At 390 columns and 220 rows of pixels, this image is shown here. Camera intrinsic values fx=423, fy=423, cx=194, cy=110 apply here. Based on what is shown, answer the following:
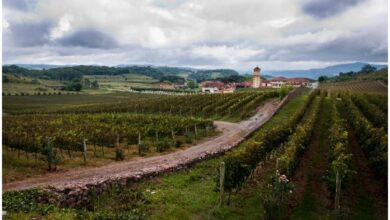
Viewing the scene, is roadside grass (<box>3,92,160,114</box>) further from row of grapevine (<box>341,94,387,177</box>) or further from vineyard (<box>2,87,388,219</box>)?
row of grapevine (<box>341,94,387,177</box>)

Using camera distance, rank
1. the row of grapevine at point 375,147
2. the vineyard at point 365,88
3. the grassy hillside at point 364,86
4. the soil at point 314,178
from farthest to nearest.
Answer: the grassy hillside at point 364,86 < the vineyard at point 365,88 < the row of grapevine at point 375,147 < the soil at point 314,178

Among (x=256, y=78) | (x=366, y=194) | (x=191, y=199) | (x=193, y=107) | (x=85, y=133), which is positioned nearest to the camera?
(x=191, y=199)

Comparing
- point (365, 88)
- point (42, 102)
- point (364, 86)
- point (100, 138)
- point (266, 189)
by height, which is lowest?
point (42, 102)

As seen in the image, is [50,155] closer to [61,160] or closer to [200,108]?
[61,160]

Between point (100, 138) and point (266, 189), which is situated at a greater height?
point (100, 138)

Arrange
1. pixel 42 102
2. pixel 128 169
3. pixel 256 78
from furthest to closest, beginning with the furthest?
pixel 256 78 < pixel 42 102 < pixel 128 169

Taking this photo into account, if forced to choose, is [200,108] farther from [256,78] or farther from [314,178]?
[256,78]

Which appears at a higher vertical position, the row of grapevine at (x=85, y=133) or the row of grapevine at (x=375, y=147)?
the row of grapevine at (x=375, y=147)

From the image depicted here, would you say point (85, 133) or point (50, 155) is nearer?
point (50, 155)

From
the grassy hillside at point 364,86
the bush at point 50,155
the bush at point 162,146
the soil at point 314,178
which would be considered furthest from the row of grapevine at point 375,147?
the grassy hillside at point 364,86

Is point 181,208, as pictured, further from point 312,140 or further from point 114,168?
point 312,140

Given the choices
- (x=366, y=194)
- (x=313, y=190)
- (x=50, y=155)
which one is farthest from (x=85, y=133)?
(x=366, y=194)

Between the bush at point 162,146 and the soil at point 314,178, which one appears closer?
the soil at point 314,178

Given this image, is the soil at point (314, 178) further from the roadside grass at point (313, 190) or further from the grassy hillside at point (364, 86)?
the grassy hillside at point (364, 86)
